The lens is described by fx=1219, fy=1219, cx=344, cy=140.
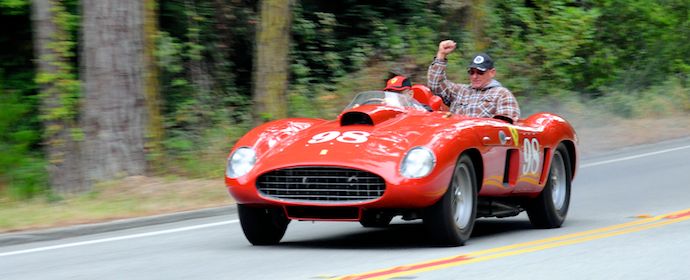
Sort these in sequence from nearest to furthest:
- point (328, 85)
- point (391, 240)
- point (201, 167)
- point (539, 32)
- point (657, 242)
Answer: point (657, 242), point (391, 240), point (201, 167), point (328, 85), point (539, 32)

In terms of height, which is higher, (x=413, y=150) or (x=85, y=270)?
(x=413, y=150)

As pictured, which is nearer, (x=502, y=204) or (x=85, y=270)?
(x=85, y=270)

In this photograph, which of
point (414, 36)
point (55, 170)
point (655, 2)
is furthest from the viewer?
point (655, 2)

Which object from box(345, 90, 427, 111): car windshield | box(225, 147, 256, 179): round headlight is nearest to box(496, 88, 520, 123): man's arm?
box(345, 90, 427, 111): car windshield

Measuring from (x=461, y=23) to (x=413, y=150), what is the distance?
15707mm

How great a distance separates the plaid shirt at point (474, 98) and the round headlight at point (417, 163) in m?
2.02

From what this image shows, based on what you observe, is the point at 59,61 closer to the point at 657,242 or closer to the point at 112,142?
the point at 112,142

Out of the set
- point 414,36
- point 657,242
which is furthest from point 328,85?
point 657,242

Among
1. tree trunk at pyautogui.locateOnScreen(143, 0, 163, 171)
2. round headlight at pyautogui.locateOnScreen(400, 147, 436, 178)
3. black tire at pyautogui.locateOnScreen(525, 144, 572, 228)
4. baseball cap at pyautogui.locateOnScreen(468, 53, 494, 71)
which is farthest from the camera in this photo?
tree trunk at pyautogui.locateOnScreen(143, 0, 163, 171)

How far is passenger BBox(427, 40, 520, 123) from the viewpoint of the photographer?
10891 mm

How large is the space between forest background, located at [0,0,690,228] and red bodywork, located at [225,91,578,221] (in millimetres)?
2232

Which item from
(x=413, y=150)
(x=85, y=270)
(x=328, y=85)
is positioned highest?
(x=413, y=150)

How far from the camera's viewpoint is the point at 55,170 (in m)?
14.1

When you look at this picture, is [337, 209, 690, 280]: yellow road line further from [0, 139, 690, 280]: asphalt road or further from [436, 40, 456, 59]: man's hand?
[436, 40, 456, 59]: man's hand
